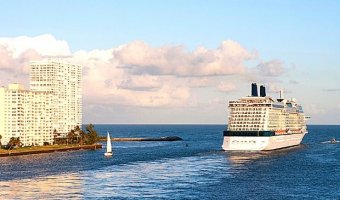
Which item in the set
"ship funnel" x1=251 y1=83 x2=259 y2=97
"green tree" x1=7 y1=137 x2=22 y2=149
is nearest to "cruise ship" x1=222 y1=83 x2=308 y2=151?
"ship funnel" x1=251 y1=83 x2=259 y2=97

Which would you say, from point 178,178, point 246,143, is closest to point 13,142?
point 246,143

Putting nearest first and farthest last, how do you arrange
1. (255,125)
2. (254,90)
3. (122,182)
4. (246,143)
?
(122,182), (246,143), (255,125), (254,90)

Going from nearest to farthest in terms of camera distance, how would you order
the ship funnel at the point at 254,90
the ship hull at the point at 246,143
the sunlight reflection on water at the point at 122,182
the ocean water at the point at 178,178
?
the sunlight reflection on water at the point at 122,182, the ocean water at the point at 178,178, the ship hull at the point at 246,143, the ship funnel at the point at 254,90

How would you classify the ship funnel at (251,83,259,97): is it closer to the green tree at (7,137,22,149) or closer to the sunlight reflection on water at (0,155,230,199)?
the sunlight reflection on water at (0,155,230,199)

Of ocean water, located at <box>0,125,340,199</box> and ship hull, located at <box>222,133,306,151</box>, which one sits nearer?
ocean water, located at <box>0,125,340,199</box>

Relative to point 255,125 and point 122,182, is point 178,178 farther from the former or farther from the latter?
point 255,125

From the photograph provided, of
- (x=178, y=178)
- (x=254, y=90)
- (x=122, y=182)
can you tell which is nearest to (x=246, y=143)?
(x=254, y=90)

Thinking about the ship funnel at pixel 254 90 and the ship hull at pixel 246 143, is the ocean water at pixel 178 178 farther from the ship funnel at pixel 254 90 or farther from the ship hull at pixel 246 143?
the ship funnel at pixel 254 90

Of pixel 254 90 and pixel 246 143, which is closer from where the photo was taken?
pixel 246 143

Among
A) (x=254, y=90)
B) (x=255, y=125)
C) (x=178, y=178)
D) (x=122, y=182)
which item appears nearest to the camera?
(x=122, y=182)

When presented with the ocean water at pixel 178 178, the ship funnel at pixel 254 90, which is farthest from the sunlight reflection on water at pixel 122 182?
the ship funnel at pixel 254 90

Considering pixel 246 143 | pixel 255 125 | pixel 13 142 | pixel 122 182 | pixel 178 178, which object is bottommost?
pixel 122 182

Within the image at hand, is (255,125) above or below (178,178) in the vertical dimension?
above

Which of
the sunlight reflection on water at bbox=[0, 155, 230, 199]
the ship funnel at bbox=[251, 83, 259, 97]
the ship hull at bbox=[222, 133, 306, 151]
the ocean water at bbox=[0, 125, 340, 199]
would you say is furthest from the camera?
the ship funnel at bbox=[251, 83, 259, 97]
